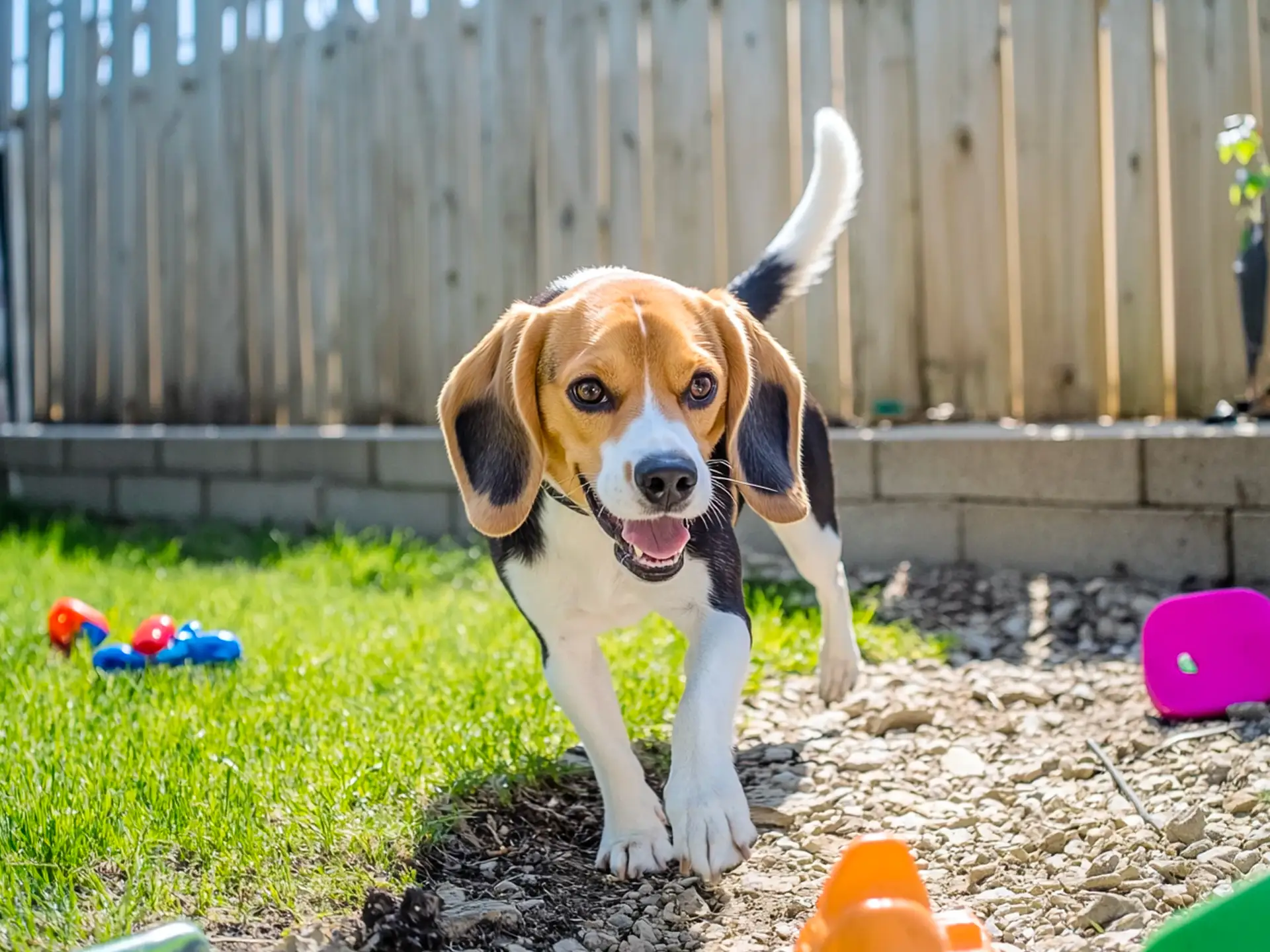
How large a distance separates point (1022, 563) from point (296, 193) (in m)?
4.40

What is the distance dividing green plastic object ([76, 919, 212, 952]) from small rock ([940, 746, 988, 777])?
186cm

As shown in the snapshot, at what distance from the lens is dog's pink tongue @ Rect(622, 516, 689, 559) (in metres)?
2.59

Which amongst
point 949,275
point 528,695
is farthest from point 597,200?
point 528,695

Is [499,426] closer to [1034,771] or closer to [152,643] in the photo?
[1034,771]

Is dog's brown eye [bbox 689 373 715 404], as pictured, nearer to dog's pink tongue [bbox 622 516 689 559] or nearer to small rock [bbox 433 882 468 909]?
dog's pink tongue [bbox 622 516 689 559]

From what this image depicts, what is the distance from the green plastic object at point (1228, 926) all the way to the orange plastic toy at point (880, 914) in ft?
0.96

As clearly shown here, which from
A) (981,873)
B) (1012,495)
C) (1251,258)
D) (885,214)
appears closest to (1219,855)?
(981,873)

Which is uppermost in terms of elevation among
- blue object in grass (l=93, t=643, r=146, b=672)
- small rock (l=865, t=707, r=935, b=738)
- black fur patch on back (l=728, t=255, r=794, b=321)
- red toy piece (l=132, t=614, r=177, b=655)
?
black fur patch on back (l=728, t=255, r=794, b=321)

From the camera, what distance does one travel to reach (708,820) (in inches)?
92.6

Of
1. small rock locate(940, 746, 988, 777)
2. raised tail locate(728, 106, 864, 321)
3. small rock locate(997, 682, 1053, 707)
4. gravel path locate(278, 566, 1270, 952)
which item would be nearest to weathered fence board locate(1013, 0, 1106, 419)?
gravel path locate(278, 566, 1270, 952)

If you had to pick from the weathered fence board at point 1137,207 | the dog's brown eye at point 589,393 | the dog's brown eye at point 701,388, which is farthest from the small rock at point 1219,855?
the weathered fence board at point 1137,207

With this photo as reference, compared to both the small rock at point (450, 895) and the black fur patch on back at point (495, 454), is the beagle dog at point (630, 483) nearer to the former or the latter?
the black fur patch on back at point (495, 454)

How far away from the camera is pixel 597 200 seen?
616cm

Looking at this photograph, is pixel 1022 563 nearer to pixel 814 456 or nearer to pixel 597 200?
pixel 814 456
